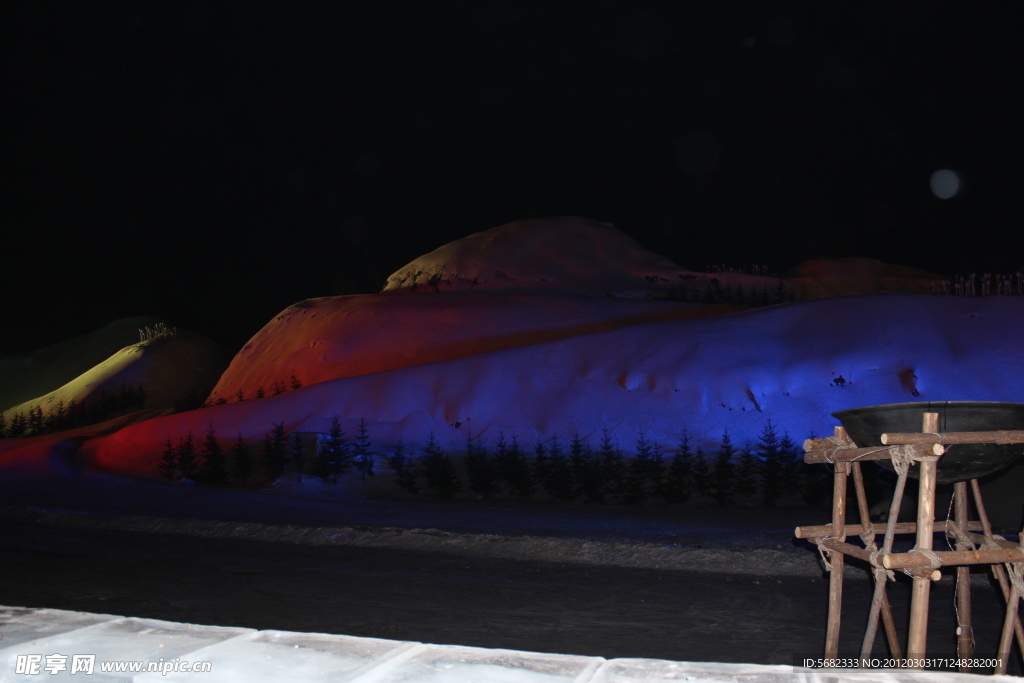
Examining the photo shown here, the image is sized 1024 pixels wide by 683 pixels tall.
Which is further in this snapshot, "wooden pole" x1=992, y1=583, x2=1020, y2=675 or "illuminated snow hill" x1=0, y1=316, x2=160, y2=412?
"illuminated snow hill" x1=0, y1=316, x2=160, y2=412

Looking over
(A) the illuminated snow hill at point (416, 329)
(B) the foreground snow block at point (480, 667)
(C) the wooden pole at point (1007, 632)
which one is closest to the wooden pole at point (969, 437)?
(C) the wooden pole at point (1007, 632)

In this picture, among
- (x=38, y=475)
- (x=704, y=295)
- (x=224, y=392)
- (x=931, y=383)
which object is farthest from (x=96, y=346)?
(x=931, y=383)

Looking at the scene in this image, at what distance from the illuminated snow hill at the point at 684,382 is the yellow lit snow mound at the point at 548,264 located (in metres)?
9.45

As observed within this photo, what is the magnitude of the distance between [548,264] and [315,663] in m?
28.1

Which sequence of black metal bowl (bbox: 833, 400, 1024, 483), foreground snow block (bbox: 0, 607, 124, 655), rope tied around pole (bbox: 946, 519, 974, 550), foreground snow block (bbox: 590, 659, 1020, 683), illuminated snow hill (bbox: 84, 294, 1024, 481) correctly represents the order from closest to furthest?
foreground snow block (bbox: 590, 659, 1020, 683)
foreground snow block (bbox: 0, 607, 124, 655)
black metal bowl (bbox: 833, 400, 1024, 483)
rope tied around pole (bbox: 946, 519, 974, 550)
illuminated snow hill (bbox: 84, 294, 1024, 481)

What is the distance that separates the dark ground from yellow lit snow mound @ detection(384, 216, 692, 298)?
A: 19.2m

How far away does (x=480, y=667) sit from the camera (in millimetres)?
2434

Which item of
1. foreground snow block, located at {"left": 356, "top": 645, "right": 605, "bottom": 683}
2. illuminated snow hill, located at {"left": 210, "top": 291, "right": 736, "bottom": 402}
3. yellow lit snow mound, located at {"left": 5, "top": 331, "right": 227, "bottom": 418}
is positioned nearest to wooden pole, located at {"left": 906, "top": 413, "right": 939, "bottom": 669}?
foreground snow block, located at {"left": 356, "top": 645, "right": 605, "bottom": 683}

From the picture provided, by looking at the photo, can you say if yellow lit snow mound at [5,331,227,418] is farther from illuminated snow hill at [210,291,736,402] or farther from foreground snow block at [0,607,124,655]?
foreground snow block at [0,607,124,655]

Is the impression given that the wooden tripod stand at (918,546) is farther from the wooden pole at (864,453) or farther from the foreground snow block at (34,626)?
the foreground snow block at (34,626)

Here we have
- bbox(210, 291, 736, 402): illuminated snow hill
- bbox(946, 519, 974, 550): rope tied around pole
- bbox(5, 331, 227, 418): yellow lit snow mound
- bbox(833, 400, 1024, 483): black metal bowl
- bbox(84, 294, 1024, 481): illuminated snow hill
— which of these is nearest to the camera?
bbox(833, 400, 1024, 483): black metal bowl

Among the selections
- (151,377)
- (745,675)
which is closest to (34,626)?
(745,675)

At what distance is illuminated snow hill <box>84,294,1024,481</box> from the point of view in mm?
14445

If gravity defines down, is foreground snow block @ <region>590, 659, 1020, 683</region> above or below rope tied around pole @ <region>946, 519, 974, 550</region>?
above
